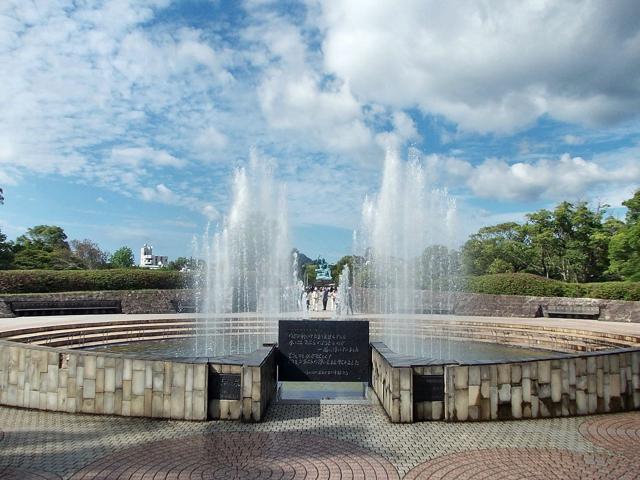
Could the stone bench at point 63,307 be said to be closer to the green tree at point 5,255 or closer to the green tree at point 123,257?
the green tree at point 5,255

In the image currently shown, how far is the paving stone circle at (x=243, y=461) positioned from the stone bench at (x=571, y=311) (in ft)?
61.4

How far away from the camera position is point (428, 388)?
6.63m

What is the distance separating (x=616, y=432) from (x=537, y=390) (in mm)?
1024

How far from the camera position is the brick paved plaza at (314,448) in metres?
4.75

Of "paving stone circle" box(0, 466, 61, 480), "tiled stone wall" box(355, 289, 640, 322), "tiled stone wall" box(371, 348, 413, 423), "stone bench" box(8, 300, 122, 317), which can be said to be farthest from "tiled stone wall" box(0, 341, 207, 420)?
"tiled stone wall" box(355, 289, 640, 322)

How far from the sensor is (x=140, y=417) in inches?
260

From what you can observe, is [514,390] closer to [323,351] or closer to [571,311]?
[323,351]

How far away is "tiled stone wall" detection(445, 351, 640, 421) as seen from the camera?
6602 mm

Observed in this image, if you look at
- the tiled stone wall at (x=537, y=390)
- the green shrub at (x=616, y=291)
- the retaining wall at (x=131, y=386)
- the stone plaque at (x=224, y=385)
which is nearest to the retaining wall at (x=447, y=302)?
the green shrub at (x=616, y=291)

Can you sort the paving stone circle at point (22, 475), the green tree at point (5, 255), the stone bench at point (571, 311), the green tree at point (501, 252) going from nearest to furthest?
the paving stone circle at point (22, 475)
the stone bench at point (571, 311)
the green tree at point (5, 255)
the green tree at point (501, 252)

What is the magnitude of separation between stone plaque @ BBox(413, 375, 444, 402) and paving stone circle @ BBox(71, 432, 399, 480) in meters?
1.45

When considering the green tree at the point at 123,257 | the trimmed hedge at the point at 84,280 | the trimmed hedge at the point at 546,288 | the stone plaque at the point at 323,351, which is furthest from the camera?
the green tree at the point at 123,257

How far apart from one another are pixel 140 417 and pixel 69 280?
20279 millimetres

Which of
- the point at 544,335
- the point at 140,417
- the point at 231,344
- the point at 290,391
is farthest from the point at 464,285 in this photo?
the point at 140,417
